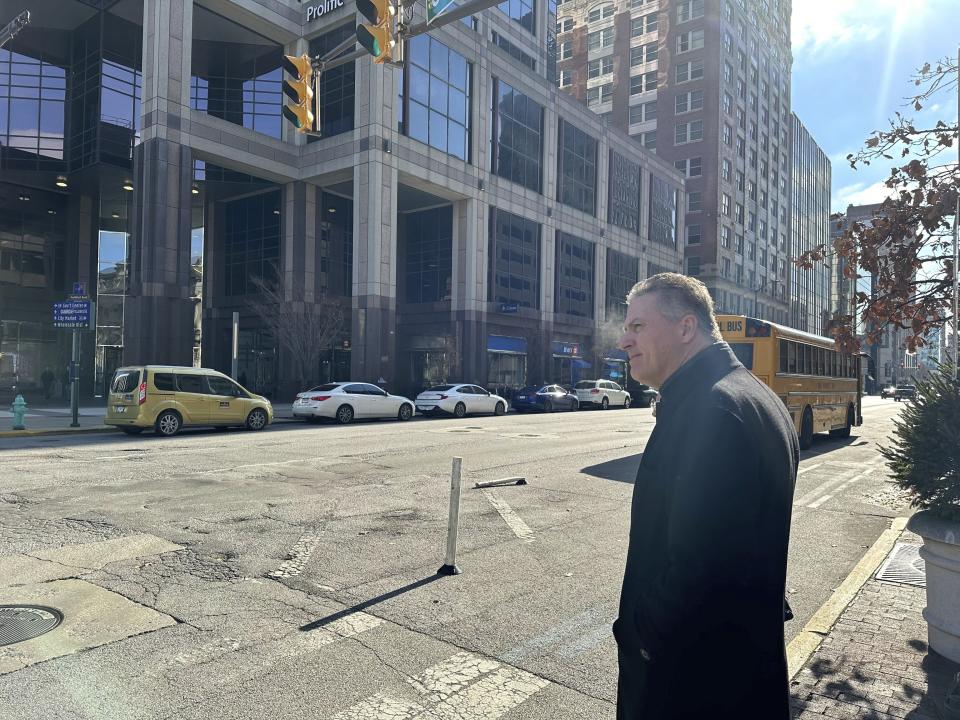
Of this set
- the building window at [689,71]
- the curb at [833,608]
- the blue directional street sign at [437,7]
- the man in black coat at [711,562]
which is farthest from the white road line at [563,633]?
the building window at [689,71]

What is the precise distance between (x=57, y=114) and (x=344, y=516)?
39984 millimetres

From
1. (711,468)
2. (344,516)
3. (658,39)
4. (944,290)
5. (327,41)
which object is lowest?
(344,516)

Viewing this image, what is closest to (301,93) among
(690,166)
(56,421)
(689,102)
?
(56,421)

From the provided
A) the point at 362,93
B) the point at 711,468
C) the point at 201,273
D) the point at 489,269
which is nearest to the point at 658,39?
the point at 489,269

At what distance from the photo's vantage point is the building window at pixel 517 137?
43.3 metres

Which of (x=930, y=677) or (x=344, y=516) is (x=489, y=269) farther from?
(x=930, y=677)

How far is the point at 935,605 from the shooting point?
4.11 m

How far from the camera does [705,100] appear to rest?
71438 mm

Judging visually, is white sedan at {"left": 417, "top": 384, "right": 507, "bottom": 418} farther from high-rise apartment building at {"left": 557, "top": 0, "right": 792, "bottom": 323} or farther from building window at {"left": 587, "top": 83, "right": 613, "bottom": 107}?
building window at {"left": 587, "top": 83, "right": 613, "bottom": 107}

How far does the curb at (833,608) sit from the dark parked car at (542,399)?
26.1m

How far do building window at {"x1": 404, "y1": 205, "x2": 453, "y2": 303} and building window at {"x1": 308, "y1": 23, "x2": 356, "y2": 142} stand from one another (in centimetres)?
1017

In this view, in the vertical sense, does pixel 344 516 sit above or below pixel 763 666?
below

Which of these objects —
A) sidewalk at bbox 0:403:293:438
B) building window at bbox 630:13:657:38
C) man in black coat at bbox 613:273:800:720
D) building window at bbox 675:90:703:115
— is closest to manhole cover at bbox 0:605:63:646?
man in black coat at bbox 613:273:800:720

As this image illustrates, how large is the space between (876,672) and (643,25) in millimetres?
83872
